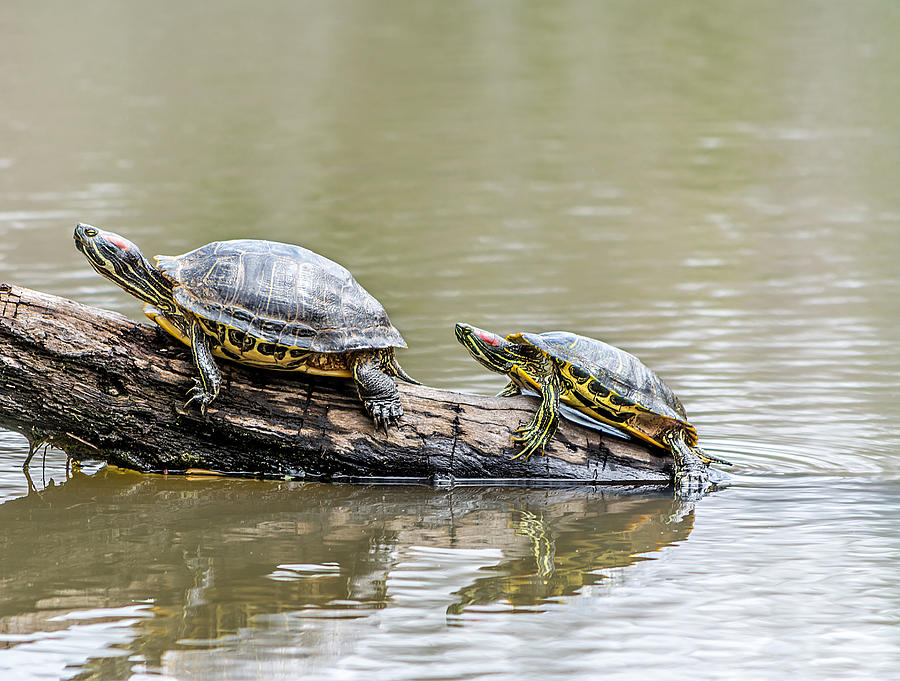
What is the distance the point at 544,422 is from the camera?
6.29 metres

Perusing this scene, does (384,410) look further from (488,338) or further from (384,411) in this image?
(488,338)

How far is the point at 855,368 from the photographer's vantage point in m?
8.57

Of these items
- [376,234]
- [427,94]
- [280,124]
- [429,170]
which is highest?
[427,94]

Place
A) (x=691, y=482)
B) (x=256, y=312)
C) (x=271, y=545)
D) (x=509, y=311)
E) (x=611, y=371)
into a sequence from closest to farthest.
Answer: (x=271, y=545), (x=256, y=312), (x=611, y=371), (x=691, y=482), (x=509, y=311)

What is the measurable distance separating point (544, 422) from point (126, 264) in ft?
7.91

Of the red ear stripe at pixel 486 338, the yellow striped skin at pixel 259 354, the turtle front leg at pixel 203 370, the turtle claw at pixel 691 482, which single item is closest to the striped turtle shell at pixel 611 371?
the red ear stripe at pixel 486 338

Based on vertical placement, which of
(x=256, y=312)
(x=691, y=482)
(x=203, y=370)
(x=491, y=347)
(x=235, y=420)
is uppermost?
(x=256, y=312)

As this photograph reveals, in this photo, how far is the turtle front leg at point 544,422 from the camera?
627 cm

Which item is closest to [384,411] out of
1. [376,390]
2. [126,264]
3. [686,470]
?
[376,390]

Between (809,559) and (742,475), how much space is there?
1.19 metres

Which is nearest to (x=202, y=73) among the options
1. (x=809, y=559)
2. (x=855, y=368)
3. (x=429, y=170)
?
(x=429, y=170)

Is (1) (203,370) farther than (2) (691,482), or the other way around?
(2) (691,482)

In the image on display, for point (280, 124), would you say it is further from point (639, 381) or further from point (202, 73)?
point (639, 381)

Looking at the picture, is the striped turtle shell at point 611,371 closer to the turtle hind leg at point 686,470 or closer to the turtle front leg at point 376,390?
the turtle hind leg at point 686,470
